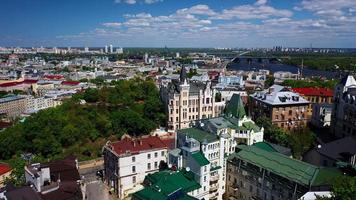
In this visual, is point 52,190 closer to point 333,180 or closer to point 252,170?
point 252,170

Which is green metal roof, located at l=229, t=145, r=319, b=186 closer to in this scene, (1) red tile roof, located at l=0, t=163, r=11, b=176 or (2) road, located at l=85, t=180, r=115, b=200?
(2) road, located at l=85, t=180, r=115, b=200

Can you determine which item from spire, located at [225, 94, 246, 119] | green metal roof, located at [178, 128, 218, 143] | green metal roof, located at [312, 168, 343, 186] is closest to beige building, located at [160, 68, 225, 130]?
spire, located at [225, 94, 246, 119]

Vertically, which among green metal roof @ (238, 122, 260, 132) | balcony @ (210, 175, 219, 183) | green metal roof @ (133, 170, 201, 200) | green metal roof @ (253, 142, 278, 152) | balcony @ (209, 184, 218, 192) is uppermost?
green metal roof @ (238, 122, 260, 132)

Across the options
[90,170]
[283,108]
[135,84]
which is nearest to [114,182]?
[90,170]

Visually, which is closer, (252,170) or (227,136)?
(252,170)

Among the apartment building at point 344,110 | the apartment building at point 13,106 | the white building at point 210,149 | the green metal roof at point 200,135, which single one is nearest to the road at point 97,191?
the white building at point 210,149

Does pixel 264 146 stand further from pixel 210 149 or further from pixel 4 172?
pixel 4 172

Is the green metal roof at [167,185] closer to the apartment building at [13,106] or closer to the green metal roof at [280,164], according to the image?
the green metal roof at [280,164]
